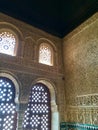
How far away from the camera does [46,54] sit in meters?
5.82

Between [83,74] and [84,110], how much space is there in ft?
4.26

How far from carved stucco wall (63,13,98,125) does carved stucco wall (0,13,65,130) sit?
40 centimetres

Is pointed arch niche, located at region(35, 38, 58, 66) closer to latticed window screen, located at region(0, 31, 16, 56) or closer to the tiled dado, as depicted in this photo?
latticed window screen, located at region(0, 31, 16, 56)

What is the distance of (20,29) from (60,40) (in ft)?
7.24

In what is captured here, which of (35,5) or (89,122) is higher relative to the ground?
(35,5)

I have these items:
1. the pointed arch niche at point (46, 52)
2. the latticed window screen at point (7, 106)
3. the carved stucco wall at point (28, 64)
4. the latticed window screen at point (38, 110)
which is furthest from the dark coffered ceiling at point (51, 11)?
the latticed window screen at point (38, 110)

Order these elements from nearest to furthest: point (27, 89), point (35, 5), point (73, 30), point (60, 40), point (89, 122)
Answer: point (89, 122)
point (27, 89)
point (35, 5)
point (73, 30)
point (60, 40)

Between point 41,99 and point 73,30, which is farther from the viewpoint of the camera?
point 73,30

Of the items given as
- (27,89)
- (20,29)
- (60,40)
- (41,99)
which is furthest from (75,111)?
(20,29)

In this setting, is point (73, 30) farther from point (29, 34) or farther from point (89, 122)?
point (89, 122)

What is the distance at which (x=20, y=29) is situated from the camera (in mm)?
5289

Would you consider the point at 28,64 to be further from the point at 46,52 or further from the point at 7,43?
the point at 46,52

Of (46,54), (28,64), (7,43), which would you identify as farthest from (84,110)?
(7,43)

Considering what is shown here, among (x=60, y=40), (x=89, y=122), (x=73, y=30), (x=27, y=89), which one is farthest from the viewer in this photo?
(x=60, y=40)
